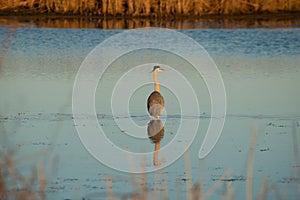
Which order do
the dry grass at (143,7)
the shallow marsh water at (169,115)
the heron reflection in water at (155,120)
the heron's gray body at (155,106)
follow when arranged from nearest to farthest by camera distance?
the shallow marsh water at (169,115) → the heron reflection in water at (155,120) → the heron's gray body at (155,106) → the dry grass at (143,7)

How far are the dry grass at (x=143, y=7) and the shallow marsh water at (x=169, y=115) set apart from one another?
1848 millimetres

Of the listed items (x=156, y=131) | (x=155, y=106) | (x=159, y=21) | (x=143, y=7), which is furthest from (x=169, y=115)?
(x=143, y=7)

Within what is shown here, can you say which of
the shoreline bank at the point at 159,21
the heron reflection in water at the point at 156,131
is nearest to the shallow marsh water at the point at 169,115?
the heron reflection in water at the point at 156,131

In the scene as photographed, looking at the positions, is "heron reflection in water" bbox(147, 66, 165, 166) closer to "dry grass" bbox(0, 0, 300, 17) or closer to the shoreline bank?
the shoreline bank

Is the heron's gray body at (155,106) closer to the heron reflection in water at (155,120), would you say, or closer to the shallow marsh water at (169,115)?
the heron reflection in water at (155,120)

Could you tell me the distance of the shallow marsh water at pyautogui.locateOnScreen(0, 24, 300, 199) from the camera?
21.4 feet

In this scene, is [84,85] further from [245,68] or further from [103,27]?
[103,27]

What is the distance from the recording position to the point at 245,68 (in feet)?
41.8

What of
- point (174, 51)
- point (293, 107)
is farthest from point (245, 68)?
point (293, 107)

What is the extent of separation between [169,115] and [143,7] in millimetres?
8782

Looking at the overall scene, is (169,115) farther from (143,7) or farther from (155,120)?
(143,7)

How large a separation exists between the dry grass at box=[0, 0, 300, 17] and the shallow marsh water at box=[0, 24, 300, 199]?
1848mm

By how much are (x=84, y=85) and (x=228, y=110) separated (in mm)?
2492

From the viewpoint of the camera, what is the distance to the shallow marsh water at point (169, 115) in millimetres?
6520
